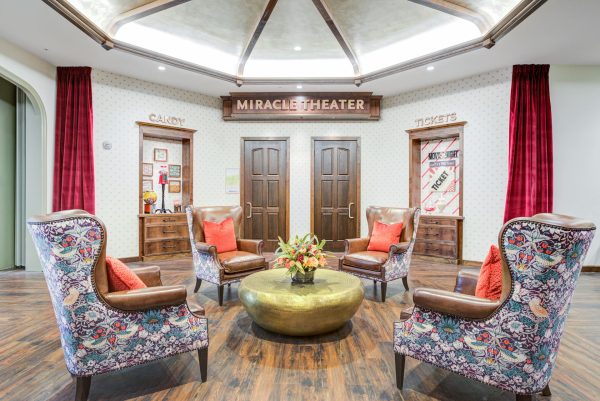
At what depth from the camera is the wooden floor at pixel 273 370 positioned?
1965 millimetres

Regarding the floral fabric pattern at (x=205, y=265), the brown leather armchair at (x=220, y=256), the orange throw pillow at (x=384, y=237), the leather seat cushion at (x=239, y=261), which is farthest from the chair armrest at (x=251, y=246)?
the orange throw pillow at (x=384, y=237)

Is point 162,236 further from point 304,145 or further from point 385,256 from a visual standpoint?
point 385,256

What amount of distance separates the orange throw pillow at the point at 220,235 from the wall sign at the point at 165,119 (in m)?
2.84

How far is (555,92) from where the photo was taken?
493cm

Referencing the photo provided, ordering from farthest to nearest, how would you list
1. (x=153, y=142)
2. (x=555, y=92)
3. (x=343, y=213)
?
(x=343, y=213), (x=153, y=142), (x=555, y=92)

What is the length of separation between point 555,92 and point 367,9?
10.5ft

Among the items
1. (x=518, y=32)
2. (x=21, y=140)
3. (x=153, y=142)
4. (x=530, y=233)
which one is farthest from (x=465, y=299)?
(x=21, y=140)

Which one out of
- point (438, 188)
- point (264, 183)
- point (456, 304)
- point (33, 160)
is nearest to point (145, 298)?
point (456, 304)

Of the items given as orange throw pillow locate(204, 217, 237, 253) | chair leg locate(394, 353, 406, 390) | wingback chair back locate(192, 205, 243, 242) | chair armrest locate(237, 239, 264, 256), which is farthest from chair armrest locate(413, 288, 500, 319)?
wingback chair back locate(192, 205, 243, 242)

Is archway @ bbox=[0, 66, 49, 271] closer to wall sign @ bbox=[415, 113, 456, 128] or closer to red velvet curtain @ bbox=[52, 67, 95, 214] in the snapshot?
red velvet curtain @ bbox=[52, 67, 95, 214]

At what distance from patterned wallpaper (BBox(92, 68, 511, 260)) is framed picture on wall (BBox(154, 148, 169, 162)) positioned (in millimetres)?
487

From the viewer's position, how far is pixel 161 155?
6.18 meters

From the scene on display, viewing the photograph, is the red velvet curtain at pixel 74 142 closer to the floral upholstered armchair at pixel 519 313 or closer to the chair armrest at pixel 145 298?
the chair armrest at pixel 145 298

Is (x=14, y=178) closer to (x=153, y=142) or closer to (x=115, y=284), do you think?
(x=153, y=142)
